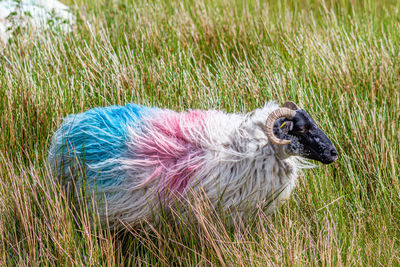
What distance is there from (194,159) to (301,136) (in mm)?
599

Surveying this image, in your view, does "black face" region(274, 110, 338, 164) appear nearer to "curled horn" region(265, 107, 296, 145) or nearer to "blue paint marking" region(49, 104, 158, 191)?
"curled horn" region(265, 107, 296, 145)

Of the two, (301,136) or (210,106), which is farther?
(210,106)

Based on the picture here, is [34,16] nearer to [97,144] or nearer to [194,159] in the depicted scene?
[97,144]

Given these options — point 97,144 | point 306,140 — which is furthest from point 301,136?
point 97,144

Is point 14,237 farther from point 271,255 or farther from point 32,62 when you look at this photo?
point 32,62

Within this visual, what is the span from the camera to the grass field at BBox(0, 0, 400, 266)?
2.52 meters

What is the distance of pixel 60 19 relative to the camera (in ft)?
17.7

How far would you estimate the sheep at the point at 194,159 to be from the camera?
265 centimetres

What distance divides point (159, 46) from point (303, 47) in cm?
136

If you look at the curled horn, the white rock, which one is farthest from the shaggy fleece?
the white rock

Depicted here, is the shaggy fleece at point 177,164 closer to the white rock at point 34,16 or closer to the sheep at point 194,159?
the sheep at point 194,159

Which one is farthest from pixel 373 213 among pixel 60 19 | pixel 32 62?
pixel 60 19

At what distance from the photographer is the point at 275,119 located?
2.61m

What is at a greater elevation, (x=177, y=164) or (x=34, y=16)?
(x=34, y=16)
